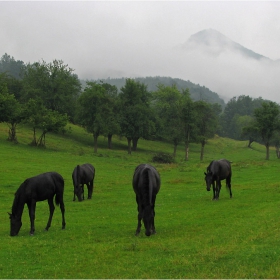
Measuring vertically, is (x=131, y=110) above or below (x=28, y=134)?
above

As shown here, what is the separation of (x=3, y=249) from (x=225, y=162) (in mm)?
15554

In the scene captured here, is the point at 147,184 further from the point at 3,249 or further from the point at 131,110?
the point at 131,110

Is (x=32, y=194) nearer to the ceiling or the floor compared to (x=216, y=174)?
nearer to the floor

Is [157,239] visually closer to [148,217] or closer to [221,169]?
[148,217]

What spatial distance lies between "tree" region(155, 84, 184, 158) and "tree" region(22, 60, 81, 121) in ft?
72.6

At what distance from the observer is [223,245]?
1079 cm

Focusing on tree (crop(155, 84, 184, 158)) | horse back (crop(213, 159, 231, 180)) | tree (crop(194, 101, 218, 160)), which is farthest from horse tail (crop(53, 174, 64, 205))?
tree (crop(194, 101, 218, 160))

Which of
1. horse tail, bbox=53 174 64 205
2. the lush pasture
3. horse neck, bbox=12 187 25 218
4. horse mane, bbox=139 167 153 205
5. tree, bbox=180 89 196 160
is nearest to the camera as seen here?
the lush pasture

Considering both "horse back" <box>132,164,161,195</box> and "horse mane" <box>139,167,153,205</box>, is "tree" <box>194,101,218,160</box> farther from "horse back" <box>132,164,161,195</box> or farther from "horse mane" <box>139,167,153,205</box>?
"horse mane" <box>139,167,153,205</box>

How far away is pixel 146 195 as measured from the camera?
42.2 ft

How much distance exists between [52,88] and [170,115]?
95.1ft

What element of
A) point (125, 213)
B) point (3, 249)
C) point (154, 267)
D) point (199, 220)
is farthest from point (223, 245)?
point (125, 213)

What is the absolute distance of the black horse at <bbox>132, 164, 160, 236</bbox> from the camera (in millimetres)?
12625

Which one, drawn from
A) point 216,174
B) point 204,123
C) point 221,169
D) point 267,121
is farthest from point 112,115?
point 216,174
